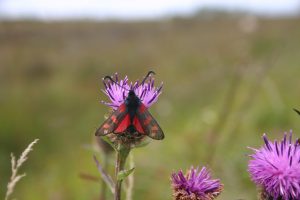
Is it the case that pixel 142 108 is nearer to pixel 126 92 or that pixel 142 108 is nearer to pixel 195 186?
pixel 126 92

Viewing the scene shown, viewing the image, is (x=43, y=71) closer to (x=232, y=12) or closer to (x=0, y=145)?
(x=0, y=145)

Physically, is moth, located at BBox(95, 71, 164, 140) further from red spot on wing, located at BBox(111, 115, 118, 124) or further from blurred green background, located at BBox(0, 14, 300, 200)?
blurred green background, located at BBox(0, 14, 300, 200)

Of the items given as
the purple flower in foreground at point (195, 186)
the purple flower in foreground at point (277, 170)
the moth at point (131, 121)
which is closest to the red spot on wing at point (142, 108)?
the moth at point (131, 121)

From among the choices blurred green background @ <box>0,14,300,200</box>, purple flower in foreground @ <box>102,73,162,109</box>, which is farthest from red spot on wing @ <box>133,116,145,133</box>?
blurred green background @ <box>0,14,300,200</box>

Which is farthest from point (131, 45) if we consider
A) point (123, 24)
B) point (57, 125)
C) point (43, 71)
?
point (57, 125)

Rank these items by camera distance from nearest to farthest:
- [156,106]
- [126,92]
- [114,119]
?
[114,119] → [126,92] → [156,106]

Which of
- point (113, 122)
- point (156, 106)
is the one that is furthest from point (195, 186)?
point (156, 106)

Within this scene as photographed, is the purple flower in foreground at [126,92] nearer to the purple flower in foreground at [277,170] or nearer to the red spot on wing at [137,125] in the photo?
the red spot on wing at [137,125]
